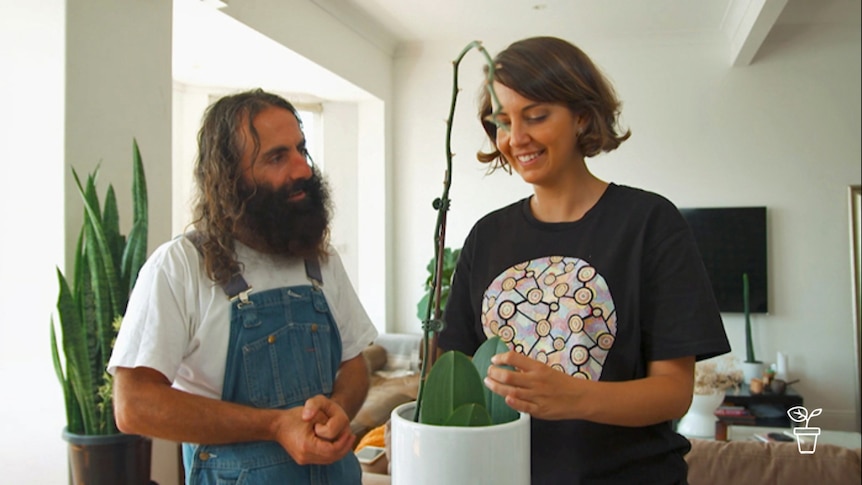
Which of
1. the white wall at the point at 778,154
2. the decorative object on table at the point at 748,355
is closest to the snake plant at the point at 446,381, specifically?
the white wall at the point at 778,154

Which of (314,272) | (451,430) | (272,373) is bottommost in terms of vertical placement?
(272,373)

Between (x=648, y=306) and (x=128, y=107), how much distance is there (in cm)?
264

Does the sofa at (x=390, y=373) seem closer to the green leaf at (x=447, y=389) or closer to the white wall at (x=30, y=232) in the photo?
the white wall at (x=30, y=232)

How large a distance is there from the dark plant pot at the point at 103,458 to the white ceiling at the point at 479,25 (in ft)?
9.07

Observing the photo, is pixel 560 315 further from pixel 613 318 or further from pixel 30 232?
pixel 30 232

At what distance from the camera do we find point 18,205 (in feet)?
8.41

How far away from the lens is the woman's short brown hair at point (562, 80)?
0.92m

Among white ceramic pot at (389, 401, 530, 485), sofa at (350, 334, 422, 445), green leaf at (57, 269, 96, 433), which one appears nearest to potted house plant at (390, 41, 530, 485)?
white ceramic pot at (389, 401, 530, 485)

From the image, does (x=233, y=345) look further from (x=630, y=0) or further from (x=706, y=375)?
(x=630, y=0)

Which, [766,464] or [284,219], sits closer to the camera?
[284,219]

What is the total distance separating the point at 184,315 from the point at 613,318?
83cm

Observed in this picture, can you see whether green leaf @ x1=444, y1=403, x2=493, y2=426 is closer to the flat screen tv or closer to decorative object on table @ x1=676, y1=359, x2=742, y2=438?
decorative object on table @ x1=676, y1=359, x2=742, y2=438

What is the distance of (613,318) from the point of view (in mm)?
914

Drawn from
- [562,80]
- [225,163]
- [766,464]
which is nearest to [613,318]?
[562,80]
